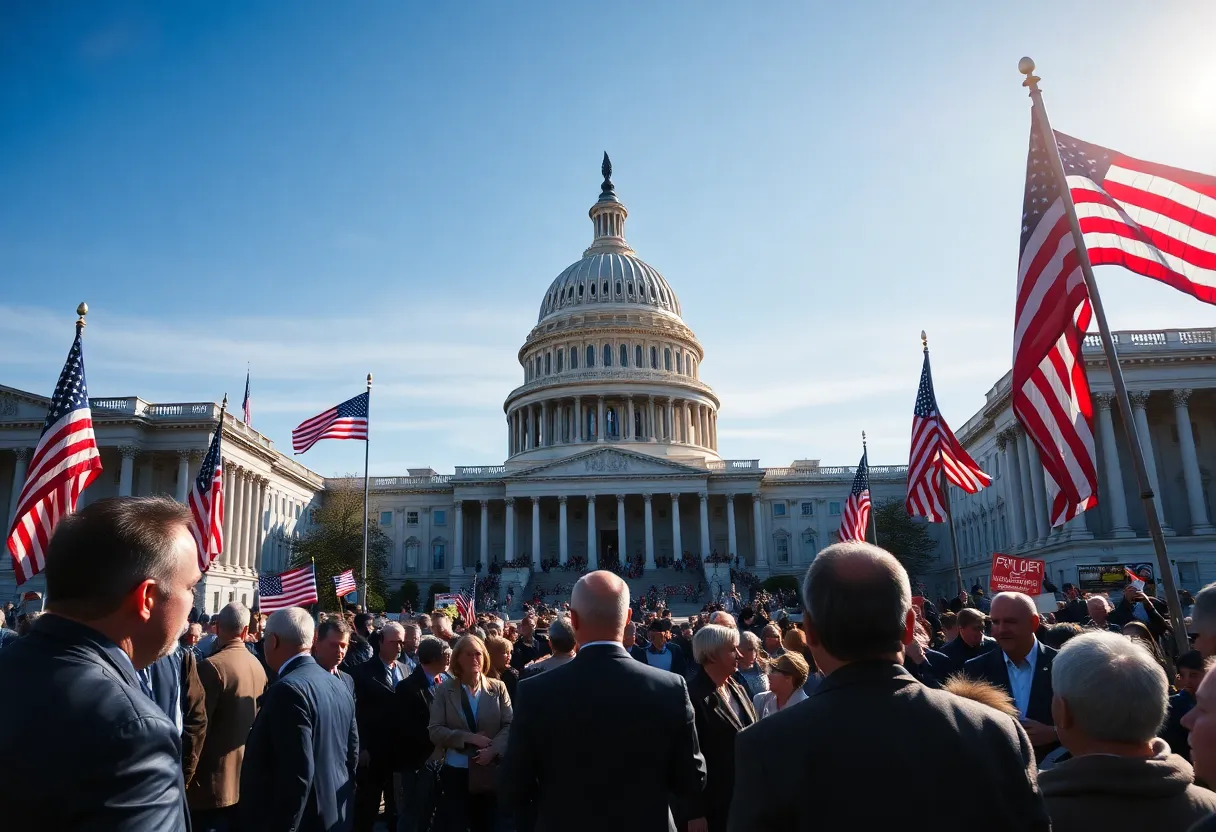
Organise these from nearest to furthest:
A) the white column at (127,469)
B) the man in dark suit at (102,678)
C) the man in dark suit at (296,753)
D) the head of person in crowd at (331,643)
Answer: the man in dark suit at (102,678) < the man in dark suit at (296,753) < the head of person in crowd at (331,643) < the white column at (127,469)

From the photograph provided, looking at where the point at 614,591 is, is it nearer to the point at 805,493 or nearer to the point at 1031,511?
the point at 1031,511

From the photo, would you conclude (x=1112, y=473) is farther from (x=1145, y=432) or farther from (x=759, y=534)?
(x=759, y=534)

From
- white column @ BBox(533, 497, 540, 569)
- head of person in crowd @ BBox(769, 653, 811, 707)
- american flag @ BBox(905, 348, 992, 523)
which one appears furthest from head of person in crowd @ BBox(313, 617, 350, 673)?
white column @ BBox(533, 497, 540, 569)

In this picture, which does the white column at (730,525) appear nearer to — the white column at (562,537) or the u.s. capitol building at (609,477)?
the u.s. capitol building at (609,477)

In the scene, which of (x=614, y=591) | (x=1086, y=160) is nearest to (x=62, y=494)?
(x=614, y=591)

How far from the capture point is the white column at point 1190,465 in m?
49.6

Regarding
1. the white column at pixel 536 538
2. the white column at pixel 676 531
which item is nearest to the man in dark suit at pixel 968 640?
the white column at pixel 676 531

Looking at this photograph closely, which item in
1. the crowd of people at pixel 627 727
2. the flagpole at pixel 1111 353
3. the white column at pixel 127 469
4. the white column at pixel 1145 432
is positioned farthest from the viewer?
the white column at pixel 127 469

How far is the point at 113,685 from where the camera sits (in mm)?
2822

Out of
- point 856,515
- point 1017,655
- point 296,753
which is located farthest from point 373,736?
point 856,515

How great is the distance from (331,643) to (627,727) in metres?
4.28

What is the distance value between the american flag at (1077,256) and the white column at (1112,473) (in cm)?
4283

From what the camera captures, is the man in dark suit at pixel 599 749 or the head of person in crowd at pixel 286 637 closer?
the man in dark suit at pixel 599 749

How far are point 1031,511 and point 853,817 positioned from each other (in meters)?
58.1
